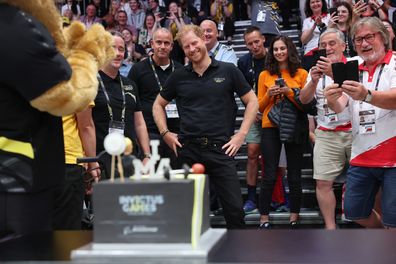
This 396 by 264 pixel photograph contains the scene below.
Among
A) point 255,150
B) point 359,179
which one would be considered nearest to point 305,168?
point 255,150

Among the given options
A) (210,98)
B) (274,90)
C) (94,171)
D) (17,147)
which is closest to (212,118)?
(210,98)

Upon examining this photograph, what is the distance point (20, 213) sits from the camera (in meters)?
2.08

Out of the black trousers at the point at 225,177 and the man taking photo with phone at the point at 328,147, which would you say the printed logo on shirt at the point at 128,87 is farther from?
the man taking photo with phone at the point at 328,147

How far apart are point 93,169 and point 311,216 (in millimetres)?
2519

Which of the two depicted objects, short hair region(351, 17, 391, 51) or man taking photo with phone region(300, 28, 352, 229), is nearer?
short hair region(351, 17, 391, 51)

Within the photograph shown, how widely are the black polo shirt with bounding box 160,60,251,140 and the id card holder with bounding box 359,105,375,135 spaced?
1011mm

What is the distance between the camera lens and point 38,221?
215 cm

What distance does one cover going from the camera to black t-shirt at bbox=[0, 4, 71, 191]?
1.92 meters

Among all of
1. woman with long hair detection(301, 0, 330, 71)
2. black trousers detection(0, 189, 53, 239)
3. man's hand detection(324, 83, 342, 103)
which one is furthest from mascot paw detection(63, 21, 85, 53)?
woman with long hair detection(301, 0, 330, 71)

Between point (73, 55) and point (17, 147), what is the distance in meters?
0.41

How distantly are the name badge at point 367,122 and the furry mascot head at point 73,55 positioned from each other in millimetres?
1984

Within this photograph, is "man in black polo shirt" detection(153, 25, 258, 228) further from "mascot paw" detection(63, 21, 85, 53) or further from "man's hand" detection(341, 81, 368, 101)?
"mascot paw" detection(63, 21, 85, 53)

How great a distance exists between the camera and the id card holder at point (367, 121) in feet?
12.4

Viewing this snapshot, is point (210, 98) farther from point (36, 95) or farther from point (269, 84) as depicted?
point (36, 95)
